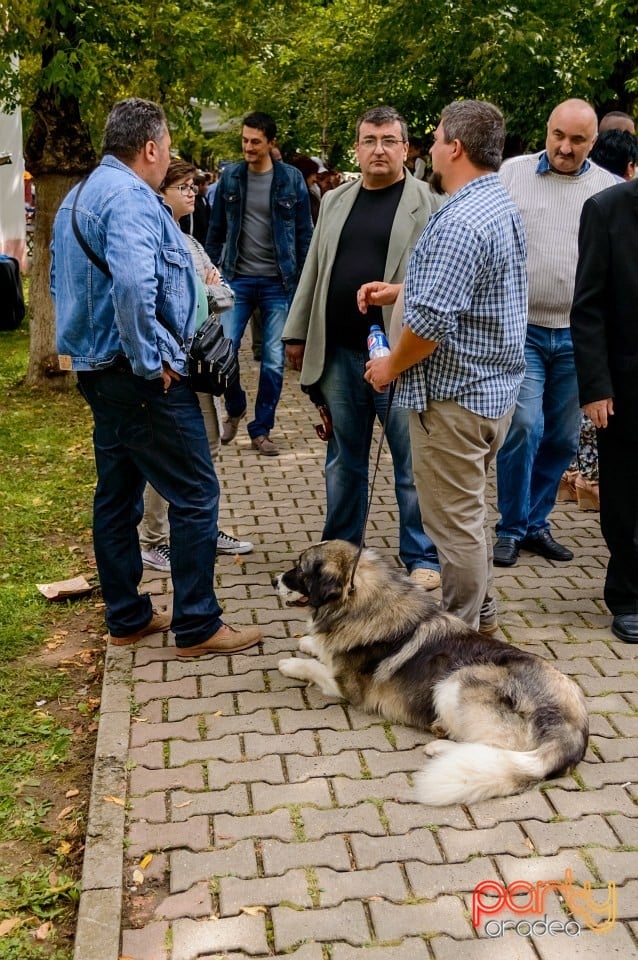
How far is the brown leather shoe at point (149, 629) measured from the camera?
16.0 ft

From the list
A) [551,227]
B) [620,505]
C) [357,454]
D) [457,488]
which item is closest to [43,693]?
[357,454]

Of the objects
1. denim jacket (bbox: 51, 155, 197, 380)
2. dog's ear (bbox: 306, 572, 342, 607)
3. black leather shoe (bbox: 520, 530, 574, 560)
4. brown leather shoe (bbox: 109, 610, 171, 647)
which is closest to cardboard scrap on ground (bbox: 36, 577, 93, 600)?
brown leather shoe (bbox: 109, 610, 171, 647)

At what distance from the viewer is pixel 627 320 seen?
4844mm

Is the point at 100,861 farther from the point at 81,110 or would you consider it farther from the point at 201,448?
the point at 81,110

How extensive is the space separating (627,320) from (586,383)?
0.35 metres

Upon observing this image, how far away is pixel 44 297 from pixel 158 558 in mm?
5441

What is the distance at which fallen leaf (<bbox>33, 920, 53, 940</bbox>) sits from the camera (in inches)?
121

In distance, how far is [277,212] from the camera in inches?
318

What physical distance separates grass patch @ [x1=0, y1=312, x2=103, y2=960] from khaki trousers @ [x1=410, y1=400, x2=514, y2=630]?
65.8 inches

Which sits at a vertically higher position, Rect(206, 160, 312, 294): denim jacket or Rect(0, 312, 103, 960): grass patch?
Rect(206, 160, 312, 294): denim jacket

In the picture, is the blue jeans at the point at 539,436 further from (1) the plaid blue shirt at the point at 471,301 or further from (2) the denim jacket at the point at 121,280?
(2) the denim jacket at the point at 121,280

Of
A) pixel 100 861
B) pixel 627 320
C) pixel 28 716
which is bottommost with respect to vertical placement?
pixel 28 716

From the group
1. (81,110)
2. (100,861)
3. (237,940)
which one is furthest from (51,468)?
(237,940)

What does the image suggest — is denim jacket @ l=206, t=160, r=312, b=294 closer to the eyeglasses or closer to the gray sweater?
the gray sweater
